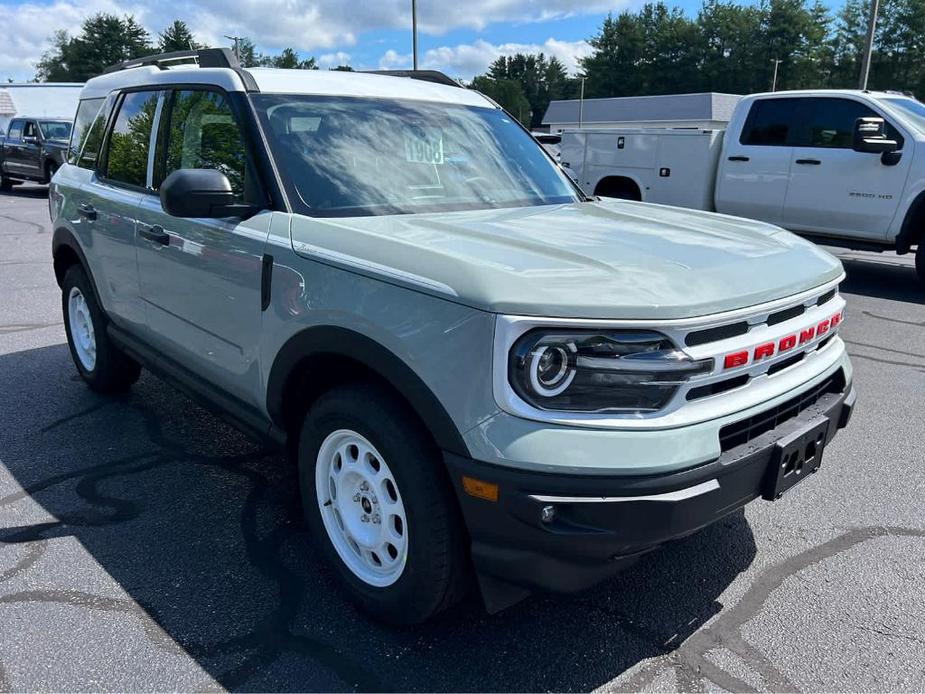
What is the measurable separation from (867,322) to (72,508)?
673 centimetres

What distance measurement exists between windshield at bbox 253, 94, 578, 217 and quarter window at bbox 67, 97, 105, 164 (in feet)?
7.21

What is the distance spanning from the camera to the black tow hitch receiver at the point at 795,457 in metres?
2.35

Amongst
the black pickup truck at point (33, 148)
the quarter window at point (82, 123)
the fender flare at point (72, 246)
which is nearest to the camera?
the fender flare at point (72, 246)

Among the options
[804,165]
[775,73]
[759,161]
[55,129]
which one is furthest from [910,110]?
[775,73]

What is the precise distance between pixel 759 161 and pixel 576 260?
26.2ft

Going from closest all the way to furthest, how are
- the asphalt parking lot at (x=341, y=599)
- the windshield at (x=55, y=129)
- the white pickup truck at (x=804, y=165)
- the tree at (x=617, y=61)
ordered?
the asphalt parking lot at (x=341, y=599) → the white pickup truck at (x=804, y=165) → the windshield at (x=55, y=129) → the tree at (x=617, y=61)

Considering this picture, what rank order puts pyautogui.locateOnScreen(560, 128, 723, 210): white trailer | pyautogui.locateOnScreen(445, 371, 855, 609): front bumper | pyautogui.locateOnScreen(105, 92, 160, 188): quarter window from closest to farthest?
pyautogui.locateOnScreen(445, 371, 855, 609): front bumper
pyautogui.locateOnScreen(105, 92, 160, 188): quarter window
pyautogui.locateOnScreen(560, 128, 723, 210): white trailer

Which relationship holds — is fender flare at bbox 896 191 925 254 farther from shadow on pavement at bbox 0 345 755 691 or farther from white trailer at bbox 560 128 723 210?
shadow on pavement at bbox 0 345 755 691

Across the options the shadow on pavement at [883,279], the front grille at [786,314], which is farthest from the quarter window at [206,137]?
the shadow on pavement at [883,279]

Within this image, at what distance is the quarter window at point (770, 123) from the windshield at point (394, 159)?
647cm

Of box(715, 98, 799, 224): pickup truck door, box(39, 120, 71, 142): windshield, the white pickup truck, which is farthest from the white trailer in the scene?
box(39, 120, 71, 142): windshield

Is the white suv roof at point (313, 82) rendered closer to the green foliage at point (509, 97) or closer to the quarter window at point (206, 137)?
the quarter window at point (206, 137)

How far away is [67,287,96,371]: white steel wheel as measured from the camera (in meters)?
4.96

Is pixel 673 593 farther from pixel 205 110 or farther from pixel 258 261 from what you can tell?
pixel 205 110
